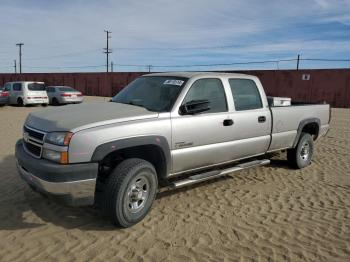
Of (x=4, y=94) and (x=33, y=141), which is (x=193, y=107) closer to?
(x=33, y=141)

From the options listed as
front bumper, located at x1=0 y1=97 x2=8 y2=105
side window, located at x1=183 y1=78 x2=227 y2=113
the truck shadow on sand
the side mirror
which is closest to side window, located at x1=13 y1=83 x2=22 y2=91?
front bumper, located at x1=0 y1=97 x2=8 y2=105

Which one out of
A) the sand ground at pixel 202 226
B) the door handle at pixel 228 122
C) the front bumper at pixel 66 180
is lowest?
the sand ground at pixel 202 226

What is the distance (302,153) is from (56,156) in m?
5.17

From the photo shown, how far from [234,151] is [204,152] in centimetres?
69

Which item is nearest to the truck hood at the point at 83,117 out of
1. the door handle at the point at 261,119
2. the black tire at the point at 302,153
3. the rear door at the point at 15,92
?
the door handle at the point at 261,119

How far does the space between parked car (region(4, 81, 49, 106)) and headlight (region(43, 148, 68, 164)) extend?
728 inches

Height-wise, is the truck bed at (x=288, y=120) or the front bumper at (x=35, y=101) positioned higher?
the truck bed at (x=288, y=120)

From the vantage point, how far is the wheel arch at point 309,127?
659cm

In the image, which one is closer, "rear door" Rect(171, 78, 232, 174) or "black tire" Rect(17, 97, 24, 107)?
"rear door" Rect(171, 78, 232, 174)

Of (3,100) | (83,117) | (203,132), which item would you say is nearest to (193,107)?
(203,132)

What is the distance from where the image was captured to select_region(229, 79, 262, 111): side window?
5284mm

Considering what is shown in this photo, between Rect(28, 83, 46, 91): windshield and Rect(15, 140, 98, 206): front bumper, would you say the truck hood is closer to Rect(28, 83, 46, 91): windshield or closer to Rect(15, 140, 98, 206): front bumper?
Rect(15, 140, 98, 206): front bumper

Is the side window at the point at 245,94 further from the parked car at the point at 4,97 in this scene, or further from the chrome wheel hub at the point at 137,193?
the parked car at the point at 4,97

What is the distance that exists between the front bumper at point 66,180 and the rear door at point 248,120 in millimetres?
2325
